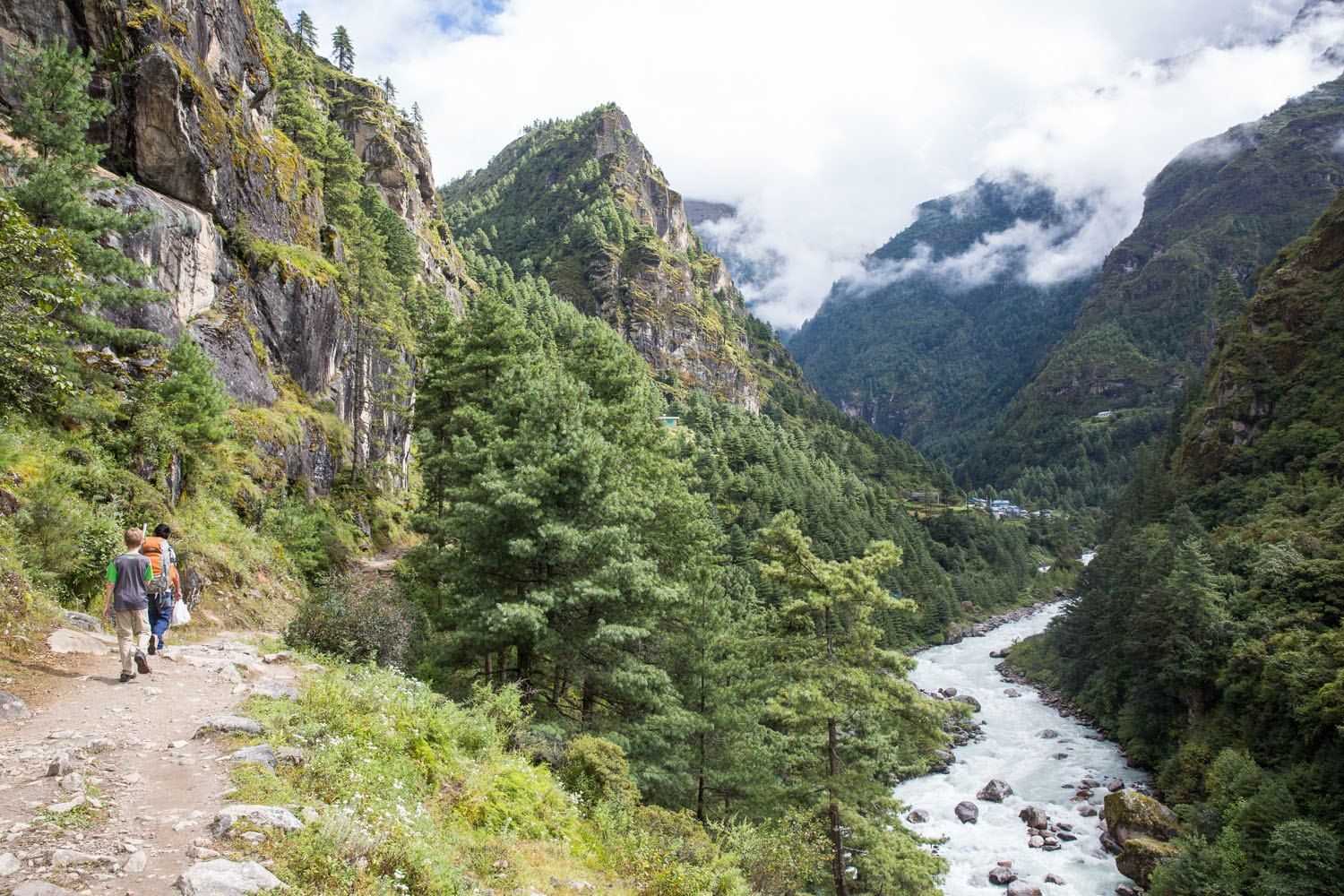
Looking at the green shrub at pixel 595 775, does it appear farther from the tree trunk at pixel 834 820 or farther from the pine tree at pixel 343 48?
the pine tree at pixel 343 48

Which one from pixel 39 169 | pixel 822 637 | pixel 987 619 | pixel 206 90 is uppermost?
pixel 206 90

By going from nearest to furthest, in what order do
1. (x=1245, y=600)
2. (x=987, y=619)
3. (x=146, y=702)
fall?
(x=146, y=702)
(x=1245, y=600)
(x=987, y=619)

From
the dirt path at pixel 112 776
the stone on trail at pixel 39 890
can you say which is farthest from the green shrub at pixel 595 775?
the stone on trail at pixel 39 890

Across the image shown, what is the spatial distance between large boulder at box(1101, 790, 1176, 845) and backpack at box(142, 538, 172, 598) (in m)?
40.6

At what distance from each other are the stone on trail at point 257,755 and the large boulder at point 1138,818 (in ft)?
129

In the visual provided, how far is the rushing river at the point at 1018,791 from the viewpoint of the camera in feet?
103

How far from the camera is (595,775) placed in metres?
13.1

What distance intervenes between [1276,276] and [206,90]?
97.6 m

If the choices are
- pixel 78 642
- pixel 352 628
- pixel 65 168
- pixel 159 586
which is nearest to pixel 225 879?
pixel 159 586

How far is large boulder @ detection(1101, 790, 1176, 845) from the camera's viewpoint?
33.0 m

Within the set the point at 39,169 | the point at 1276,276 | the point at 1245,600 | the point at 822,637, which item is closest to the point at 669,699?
the point at 822,637

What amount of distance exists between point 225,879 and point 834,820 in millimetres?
15770

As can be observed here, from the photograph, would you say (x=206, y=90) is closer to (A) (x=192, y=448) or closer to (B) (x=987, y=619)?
(A) (x=192, y=448)

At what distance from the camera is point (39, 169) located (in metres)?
14.9
